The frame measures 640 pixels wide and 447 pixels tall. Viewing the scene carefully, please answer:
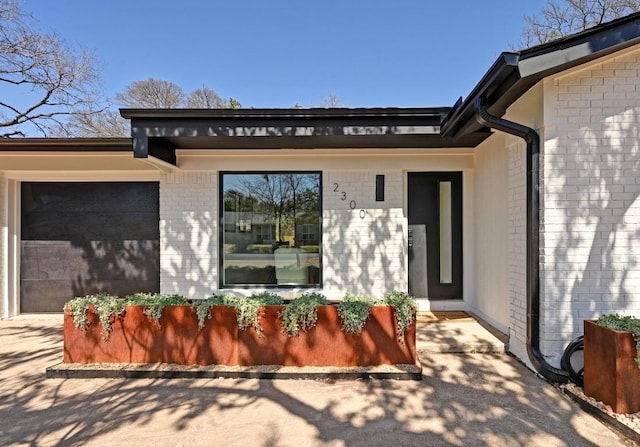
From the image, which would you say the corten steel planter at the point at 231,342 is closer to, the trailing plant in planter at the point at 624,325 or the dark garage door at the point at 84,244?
the trailing plant in planter at the point at 624,325

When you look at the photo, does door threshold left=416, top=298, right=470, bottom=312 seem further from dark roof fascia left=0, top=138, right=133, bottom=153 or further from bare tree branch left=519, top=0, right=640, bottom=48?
bare tree branch left=519, top=0, right=640, bottom=48

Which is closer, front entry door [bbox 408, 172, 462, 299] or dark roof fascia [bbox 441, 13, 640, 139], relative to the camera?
dark roof fascia [bbox 441, 13, 640, 139]

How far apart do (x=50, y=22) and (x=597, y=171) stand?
12.2 meters

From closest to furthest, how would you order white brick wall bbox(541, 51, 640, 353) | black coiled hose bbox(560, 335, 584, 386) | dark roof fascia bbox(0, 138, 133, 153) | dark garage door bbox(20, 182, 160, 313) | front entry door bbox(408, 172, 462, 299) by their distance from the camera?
1. black coiled hose bbox(560, 335, 584, 386)
2. white brick wall bbox(541, 51, 640, 353)
3. dark roof fascia bbox(0, 138, 133, 153)
4. front entry door bbox(408, 172, 462, 299)
5. dark garage door bbox(20, 182, 160, 313)

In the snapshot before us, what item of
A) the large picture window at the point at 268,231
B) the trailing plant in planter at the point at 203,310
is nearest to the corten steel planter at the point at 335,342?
the trailing plant in planter at the point at 203,310

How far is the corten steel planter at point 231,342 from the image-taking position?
3.20m

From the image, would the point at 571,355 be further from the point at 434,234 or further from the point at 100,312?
the point at 100,312

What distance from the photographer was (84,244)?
560cm

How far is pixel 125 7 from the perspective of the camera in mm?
8602

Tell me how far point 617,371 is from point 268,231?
4.23 meters

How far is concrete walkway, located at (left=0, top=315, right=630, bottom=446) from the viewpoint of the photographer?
7.46ft

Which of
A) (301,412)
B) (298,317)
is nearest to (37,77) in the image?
(298,317)

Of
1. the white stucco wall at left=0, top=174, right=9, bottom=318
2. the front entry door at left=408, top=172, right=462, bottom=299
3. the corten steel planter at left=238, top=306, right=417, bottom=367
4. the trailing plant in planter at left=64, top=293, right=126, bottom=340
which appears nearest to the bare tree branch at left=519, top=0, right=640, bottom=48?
the front entry door at left=408, top=172, right=462, bottom=299

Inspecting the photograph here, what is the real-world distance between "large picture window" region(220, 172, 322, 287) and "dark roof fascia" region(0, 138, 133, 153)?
1.43 m
